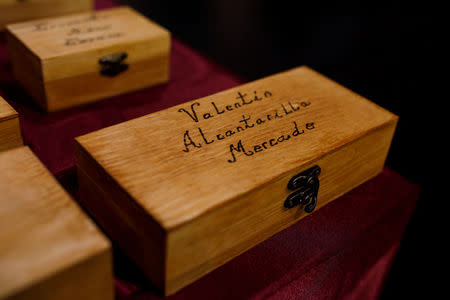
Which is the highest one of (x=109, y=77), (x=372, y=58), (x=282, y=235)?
(x=109, y=77)

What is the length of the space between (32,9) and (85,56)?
0.38m

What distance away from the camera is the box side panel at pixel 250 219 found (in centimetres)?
61

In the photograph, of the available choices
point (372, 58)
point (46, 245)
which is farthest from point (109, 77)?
point (372, 58)

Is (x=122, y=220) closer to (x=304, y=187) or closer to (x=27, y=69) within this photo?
(x=304, y=187)

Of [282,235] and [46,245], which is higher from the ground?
[46,245]

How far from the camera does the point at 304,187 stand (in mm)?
750

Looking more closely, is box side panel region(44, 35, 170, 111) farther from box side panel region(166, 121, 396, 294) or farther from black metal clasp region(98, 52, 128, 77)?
box side panel region(166, 121, 396, 294)

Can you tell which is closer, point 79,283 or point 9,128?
point 79,283

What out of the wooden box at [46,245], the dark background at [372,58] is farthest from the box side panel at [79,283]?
the dark background at [372,58]

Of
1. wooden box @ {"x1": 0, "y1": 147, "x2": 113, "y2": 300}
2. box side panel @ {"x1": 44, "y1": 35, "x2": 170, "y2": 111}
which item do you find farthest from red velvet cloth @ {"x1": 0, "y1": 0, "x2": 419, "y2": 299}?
wooden box @ {"x1": 0, "y1": 147, "x2": 113, "y2": 300}

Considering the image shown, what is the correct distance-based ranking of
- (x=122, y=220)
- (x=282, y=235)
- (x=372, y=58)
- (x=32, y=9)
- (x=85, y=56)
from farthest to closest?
(x=372, y=58) → (x=32, y=9) → (x=85, y=56) → (x=282, y=235) → (x=122, y=220)

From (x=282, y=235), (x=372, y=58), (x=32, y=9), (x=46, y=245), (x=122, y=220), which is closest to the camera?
(x=46, y=245)

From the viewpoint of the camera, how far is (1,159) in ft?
2.07

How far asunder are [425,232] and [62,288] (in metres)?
1.16
